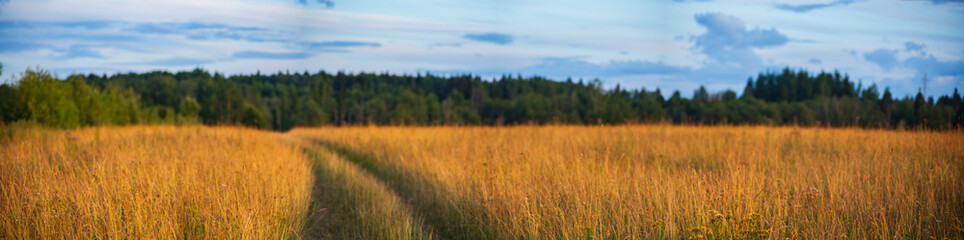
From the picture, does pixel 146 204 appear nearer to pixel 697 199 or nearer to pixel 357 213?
pixel 357 213

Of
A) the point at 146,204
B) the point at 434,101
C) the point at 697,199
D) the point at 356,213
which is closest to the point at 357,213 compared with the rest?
the point at 356,213

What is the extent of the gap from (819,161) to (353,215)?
757cm

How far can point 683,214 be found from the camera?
161 inches

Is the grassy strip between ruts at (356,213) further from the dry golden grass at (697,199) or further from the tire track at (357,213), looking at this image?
the dry golden grass at (697,199)

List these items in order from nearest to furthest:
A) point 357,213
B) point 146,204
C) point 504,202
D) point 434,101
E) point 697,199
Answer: point 697,199
point 146,204
point 504,202
point 357,213
point 434,101

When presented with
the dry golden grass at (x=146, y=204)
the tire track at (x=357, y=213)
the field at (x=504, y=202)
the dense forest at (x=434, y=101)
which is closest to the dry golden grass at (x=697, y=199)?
the field at (x=504, y=202)

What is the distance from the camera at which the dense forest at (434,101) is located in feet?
173

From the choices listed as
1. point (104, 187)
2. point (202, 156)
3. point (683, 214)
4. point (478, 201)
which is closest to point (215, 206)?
point (104, 187)

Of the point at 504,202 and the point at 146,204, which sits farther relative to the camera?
the point at 504,202

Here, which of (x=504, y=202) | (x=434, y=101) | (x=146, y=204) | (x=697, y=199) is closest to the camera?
(x=697, y=199)

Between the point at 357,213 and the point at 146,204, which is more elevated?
the point at 146,204

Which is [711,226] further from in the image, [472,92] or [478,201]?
[472,92]

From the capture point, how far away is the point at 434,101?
300ft

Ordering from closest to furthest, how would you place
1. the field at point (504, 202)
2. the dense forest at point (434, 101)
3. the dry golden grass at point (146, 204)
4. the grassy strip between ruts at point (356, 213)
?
the field at point (504, 202)
the dry golden grass at point (146, 204)
the grassy strip between ruts at point (356, 213)
the dense forest at point (434, 101)
